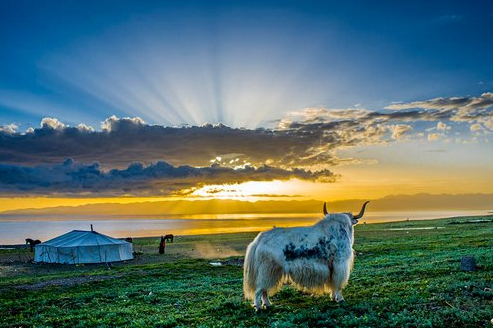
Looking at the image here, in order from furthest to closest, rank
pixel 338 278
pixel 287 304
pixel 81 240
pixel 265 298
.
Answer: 1. pixel 81 240
2. pixel 287 304
3. pixel 265 298
4. pixel 338 278

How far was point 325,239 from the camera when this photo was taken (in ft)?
37.8

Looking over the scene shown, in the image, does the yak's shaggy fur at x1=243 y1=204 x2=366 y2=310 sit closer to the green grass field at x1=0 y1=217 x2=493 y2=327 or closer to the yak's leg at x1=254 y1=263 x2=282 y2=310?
the yak's leg at x1=254 y1=263 x2=282 y2=310

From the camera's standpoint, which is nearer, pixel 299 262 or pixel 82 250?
pixel 299 262

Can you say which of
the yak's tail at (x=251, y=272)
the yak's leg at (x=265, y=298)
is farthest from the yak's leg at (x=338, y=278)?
the yak's tail at (x=251, y=272)

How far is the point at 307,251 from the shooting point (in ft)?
36.8

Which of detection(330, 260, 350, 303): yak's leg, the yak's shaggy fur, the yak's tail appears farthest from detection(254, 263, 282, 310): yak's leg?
detection(330, 260, 350, 303): yak's leg

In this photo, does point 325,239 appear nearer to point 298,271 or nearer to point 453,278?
point 298,271

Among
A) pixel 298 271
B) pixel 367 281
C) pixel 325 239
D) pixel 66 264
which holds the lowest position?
pixel 66 264

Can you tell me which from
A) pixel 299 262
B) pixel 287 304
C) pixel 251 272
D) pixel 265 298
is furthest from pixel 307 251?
pixel 287 304

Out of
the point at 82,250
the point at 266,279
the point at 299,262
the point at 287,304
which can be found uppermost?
the point at 299,262

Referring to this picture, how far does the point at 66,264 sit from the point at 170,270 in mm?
17704

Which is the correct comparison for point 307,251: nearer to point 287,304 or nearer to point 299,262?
point 299,262

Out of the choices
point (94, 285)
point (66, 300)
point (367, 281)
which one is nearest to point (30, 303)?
point (66, 300)

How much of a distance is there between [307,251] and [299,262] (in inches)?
15.4
